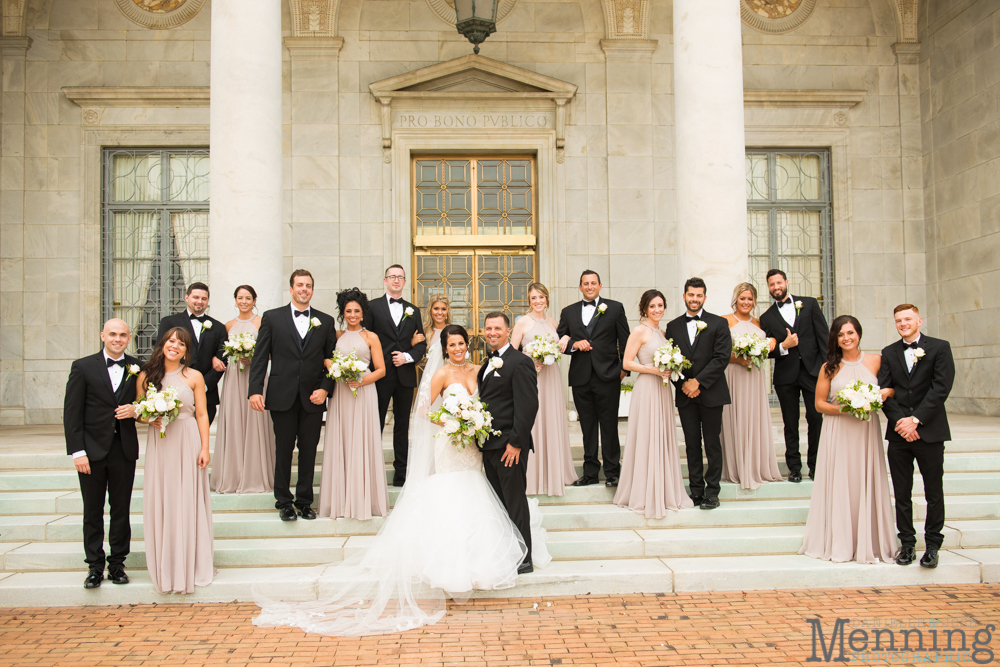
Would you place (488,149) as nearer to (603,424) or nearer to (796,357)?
(603,424)

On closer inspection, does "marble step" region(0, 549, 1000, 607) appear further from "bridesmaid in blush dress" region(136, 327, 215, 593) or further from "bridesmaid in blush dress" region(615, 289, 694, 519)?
"bridesmaid in blush dress" region(615, 289, 694, 519)

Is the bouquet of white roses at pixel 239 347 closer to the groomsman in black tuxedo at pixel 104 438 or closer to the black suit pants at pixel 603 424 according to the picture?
the groomsman in black tuxedo at pixel 104 438

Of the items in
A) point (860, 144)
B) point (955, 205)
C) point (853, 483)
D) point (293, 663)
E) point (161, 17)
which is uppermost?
point (161, 17)

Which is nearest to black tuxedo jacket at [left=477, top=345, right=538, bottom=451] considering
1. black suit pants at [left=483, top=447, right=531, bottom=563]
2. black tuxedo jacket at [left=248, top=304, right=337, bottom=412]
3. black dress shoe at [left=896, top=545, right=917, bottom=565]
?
black suit pants at [left=483, top=447, right=531, bottom=563]

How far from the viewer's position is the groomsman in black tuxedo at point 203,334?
7633 mm

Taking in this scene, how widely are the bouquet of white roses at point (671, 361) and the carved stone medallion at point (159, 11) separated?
10.5 meters

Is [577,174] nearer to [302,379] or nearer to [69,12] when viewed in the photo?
[302,379]

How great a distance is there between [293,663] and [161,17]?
11.9m

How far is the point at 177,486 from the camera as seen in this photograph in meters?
6.10

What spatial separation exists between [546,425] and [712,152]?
384 centimetres

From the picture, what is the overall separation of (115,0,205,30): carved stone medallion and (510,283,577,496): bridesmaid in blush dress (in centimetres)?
881

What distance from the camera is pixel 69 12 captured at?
12.9 m

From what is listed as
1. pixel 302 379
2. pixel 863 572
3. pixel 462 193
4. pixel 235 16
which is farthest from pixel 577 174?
pixel 863 572

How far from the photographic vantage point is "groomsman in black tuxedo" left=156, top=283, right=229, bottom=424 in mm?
7633
